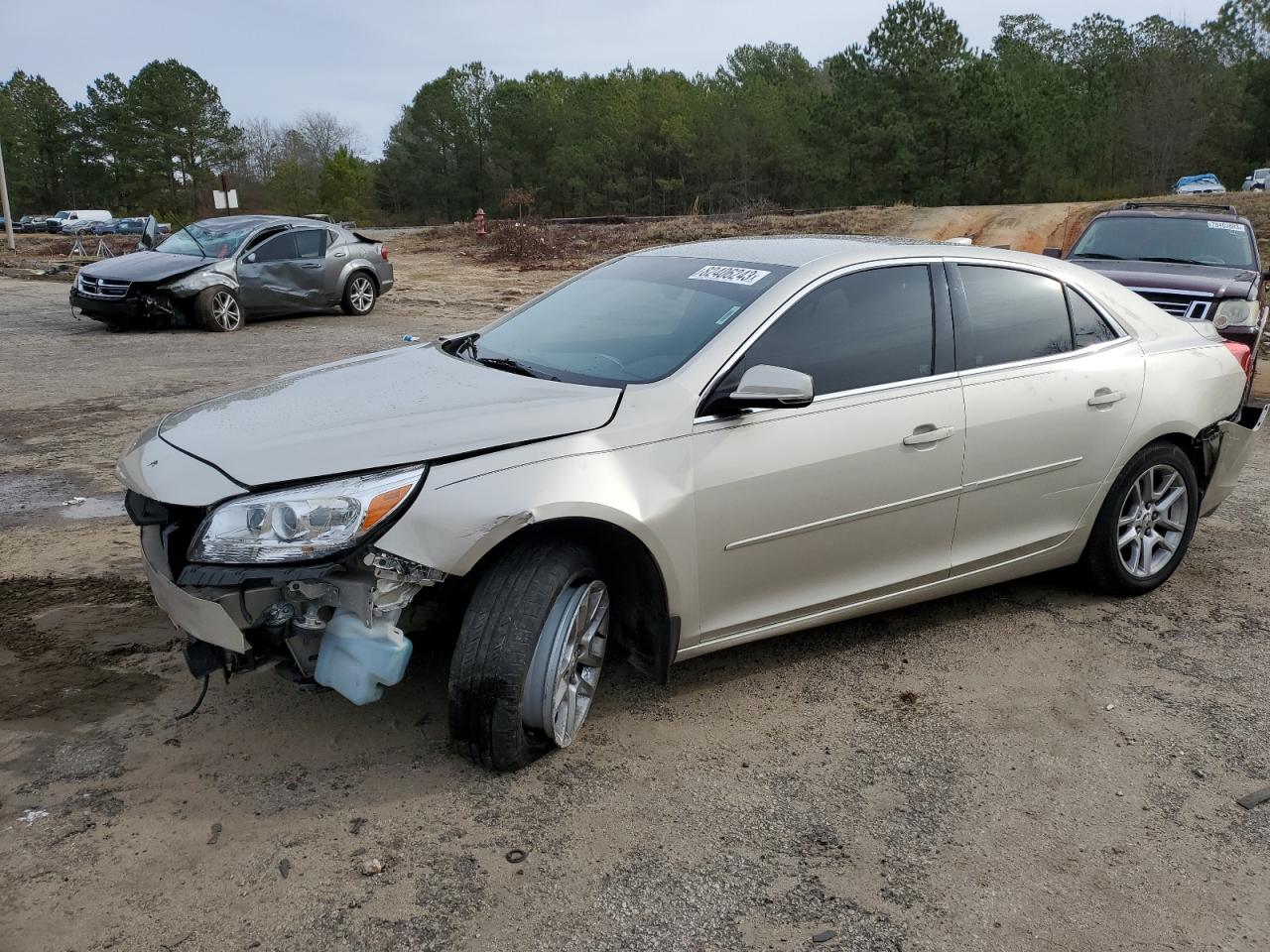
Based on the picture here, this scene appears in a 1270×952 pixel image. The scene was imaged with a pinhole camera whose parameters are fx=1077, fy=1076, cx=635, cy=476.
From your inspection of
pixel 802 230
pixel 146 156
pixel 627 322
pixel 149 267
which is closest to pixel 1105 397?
pixel 627 322

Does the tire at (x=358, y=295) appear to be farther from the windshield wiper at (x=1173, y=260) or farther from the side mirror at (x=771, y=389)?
the side mirror at (x=771, y=389)

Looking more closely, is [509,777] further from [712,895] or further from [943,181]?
[943,181]

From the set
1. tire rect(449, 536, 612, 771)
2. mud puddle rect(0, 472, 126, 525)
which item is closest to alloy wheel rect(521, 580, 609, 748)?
tire rect(449, 536, 612, 771)

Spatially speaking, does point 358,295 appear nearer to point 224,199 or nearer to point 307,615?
point 224,199

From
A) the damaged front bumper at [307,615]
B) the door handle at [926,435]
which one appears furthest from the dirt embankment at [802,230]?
the damaged front bumper at [307,615]

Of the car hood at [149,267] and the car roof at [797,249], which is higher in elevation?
the car roof at [797,249]

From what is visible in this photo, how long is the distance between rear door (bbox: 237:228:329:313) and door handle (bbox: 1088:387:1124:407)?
12423mm

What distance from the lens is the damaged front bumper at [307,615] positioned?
118 inches

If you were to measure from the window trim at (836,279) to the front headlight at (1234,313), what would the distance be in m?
5.89

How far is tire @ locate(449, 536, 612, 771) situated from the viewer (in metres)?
3.14

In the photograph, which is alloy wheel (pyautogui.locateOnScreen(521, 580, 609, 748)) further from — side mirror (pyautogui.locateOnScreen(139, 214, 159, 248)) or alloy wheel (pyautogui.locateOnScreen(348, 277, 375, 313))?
alloy wheel (pyautogui.locateOnScreen(348, 277, 375, 313))

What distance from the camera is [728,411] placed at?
11.6ft

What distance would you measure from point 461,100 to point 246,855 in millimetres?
83576

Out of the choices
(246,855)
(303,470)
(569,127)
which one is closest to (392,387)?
(303,470)
